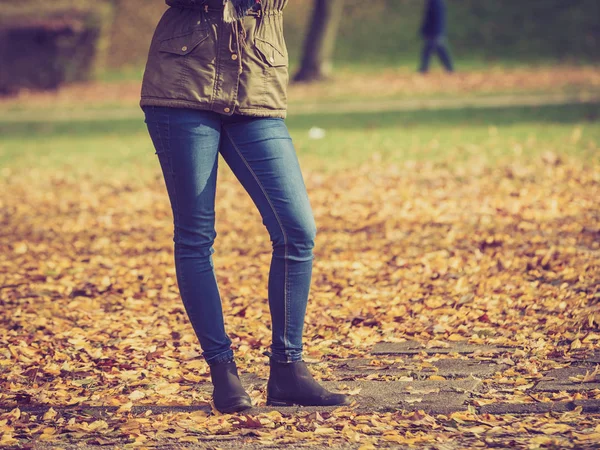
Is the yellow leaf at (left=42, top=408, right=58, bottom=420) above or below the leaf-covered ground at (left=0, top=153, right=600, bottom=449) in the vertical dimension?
below

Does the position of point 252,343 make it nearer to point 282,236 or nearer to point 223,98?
point 282,236

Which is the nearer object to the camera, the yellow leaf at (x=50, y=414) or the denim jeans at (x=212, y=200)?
the denim jeans at (x=212, y=200)

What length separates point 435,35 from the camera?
22406 mm

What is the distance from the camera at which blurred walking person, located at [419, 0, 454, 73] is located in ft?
73.5

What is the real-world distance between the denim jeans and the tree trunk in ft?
62.3

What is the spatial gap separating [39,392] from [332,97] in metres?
15.2

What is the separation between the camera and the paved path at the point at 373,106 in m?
15.9

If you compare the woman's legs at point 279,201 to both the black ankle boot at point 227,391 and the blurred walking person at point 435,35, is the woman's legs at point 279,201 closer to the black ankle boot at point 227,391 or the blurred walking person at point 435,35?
the black ankle boot at point 227,391

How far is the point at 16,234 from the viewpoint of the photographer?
8.57m

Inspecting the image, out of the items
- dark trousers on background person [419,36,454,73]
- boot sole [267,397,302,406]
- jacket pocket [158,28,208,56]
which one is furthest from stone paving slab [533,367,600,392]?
dark trousers on background person [419,36,454,73]

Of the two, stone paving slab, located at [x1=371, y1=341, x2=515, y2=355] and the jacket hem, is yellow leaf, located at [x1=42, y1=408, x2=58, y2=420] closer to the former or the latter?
the jacket hem

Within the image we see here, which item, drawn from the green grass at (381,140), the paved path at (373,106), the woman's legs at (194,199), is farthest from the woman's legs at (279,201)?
the paved path at (373,106)

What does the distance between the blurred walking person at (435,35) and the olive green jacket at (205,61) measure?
1918 centimetres

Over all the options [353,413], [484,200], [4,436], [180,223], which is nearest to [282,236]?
[180,223]
